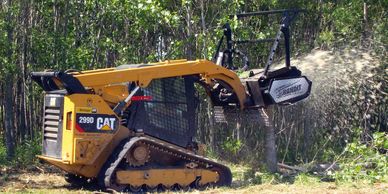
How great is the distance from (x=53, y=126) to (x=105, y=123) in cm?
86

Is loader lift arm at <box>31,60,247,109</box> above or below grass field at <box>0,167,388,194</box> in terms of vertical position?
above

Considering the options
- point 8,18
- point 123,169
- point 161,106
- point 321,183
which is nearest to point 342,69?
point 321,183

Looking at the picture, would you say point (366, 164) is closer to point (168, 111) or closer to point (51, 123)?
point (168, 111)

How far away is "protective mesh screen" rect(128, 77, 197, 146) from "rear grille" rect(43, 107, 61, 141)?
1.15 meters

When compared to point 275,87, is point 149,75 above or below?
above

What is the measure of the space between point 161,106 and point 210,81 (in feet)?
3.61

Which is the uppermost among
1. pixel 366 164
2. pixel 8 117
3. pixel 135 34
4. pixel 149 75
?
pixel 135 34

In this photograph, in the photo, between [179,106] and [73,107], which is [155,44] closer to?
[179,106]

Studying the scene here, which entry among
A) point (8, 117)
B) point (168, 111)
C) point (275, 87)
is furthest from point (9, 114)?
point (275, 87)

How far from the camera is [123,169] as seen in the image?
10500mm

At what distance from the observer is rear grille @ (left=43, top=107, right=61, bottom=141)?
1056 centimetres

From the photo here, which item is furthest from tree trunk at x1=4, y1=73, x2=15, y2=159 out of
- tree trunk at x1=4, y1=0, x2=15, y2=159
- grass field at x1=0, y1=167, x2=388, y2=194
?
grass field at x1=0, y1=167, x2=388, y2=194

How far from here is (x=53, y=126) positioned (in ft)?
34.9

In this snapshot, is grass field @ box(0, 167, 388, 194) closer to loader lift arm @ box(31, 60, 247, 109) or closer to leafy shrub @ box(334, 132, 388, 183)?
leafy shrub @ box(334, 132, 388, 183)
